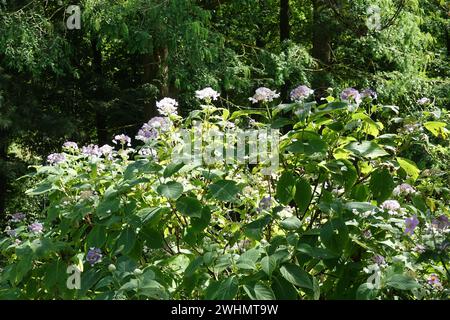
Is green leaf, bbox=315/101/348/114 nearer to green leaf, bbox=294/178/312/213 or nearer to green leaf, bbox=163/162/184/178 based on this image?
green leaf, bbox=294/178/312/213

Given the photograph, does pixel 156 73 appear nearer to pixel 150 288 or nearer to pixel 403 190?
pixel 403 190

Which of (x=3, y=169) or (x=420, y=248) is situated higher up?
(x=420, y=248)

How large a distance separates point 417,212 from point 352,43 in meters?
9.44

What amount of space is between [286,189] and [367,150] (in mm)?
299

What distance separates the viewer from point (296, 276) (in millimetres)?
1990

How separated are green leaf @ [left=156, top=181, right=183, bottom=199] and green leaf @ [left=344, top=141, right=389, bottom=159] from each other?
58cm

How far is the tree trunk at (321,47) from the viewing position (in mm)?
10773
